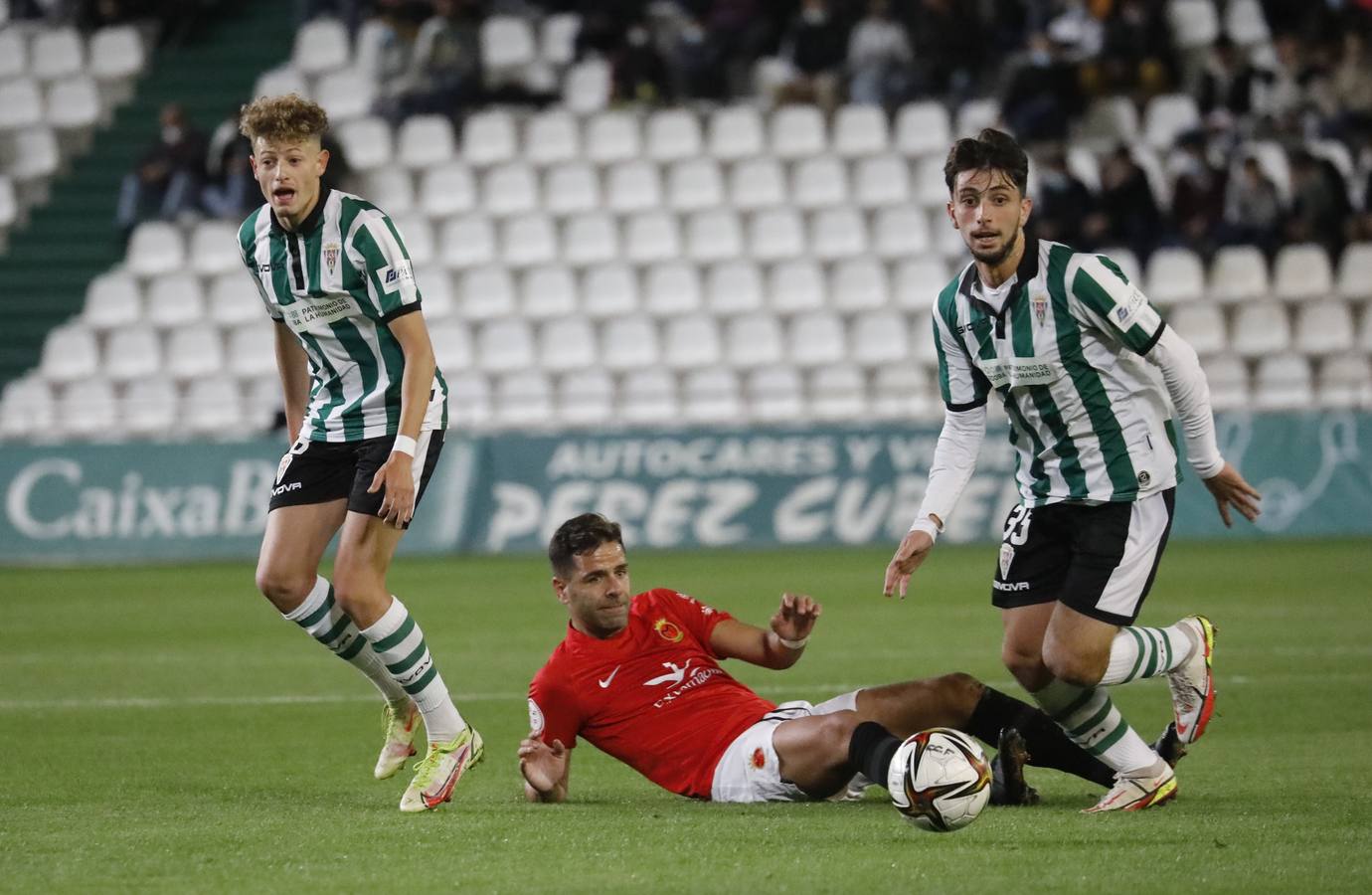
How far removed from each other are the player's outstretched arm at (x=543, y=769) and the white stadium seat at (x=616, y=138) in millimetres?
15110

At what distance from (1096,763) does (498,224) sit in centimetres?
1530

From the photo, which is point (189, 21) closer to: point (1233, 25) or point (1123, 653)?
point (1233, 25)

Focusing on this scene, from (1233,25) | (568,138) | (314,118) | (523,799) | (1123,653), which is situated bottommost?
(523,799)

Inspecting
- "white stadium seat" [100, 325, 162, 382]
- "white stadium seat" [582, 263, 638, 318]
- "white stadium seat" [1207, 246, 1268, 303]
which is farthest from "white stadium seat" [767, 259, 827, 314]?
"white stadium seat" [100, 325, 162, 382]

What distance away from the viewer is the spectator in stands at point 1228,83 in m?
19.9

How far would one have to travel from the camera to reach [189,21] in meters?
23.8

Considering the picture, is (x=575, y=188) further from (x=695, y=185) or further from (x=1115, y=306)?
(x=1115, y=306)

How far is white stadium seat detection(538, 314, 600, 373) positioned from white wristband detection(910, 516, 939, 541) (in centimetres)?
1337

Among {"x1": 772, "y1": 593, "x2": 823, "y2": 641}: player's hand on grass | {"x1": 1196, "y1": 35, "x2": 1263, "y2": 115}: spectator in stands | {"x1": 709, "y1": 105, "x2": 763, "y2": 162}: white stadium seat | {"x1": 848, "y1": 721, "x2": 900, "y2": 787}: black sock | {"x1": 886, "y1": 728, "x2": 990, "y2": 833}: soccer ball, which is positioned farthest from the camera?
{"x1": 709, "y1": 105, "x2": 763, "y2": 162}: white stadium seat

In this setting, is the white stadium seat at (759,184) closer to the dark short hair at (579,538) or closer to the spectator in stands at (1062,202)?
the spectator in stands at (1062,202)

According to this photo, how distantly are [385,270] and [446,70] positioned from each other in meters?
15.2

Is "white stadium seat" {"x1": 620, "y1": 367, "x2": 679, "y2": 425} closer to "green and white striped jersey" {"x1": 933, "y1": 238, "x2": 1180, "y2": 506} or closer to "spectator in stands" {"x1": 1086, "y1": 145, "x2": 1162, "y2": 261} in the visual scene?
"spectator in stands" {"x1": 1086, "y1": 145, "x2": 1162, "y2": 261}

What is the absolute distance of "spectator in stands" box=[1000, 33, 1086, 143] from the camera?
19.5 m

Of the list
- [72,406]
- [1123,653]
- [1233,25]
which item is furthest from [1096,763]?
[1233,25]
